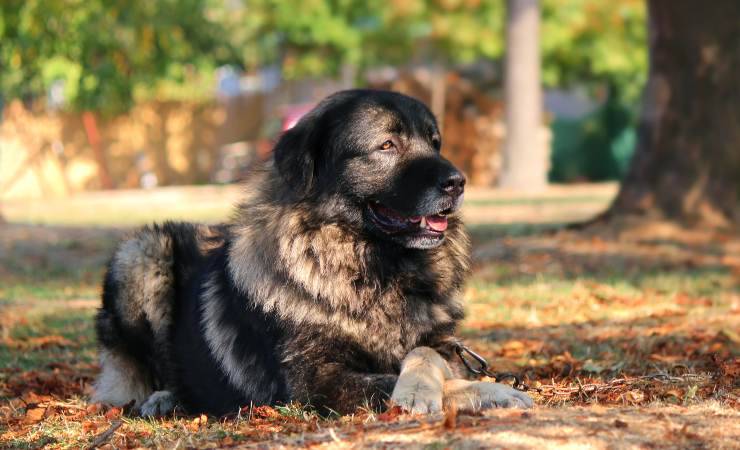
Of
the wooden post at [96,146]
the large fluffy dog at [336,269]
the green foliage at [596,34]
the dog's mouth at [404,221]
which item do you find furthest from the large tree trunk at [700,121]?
the wooden post at [96,146]

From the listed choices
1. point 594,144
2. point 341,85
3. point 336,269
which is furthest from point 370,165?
point 341,85

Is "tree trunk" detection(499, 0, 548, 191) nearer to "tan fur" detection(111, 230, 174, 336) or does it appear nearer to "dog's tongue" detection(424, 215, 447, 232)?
"tan fur" detection(111, 230, 174, 336)

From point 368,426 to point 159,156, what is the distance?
32711 mm

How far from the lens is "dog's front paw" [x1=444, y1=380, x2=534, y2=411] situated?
502 centimetres

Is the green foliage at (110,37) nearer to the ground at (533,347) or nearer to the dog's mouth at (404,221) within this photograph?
the ground at (533,347)

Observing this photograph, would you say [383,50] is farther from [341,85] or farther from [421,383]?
[421,383]

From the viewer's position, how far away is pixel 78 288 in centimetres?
1219

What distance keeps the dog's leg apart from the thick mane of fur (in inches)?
13.3

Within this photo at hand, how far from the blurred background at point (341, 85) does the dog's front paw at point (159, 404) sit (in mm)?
19726

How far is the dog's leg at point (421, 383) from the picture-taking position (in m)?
4.90

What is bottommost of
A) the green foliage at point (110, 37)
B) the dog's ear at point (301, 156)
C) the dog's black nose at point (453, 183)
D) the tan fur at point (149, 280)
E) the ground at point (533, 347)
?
the ground at point (533, 347)

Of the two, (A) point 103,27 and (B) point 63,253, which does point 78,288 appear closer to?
(B) point 63,253

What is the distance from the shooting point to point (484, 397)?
5047 mm

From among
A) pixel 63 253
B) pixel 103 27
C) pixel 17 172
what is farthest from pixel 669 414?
pixel 17 172
